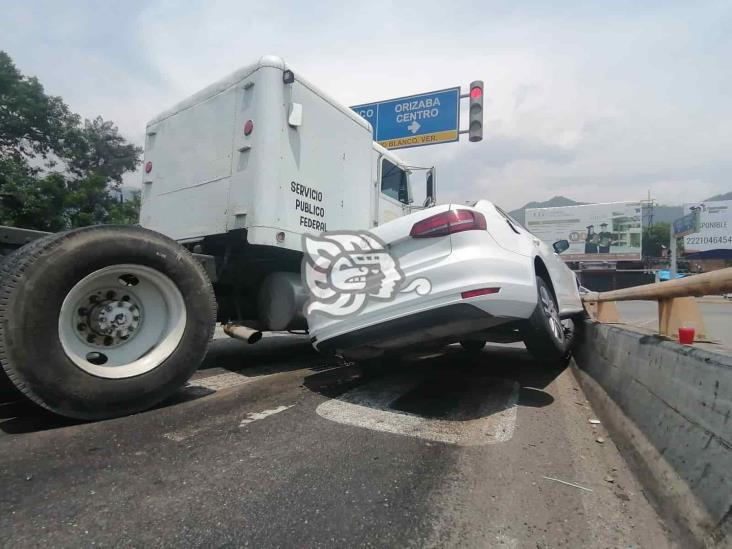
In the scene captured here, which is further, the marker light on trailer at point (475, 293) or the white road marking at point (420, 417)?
the marker light on trailer at point (475, 293)

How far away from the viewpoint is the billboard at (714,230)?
4403 cm

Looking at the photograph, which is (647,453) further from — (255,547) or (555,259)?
(555,259)

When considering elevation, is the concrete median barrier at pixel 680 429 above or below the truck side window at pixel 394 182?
below

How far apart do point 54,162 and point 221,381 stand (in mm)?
22973

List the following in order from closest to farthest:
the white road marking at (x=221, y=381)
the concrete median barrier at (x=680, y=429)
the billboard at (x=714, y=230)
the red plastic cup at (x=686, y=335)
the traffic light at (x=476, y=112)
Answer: the concrete median barrier at (x=680, y=429) → the red plastic cup at (x=686, y=335) → the white road marking at (x=221, y=381) → the traffic light at (x=476, y=112) → the billboard at (x=714, y=230)

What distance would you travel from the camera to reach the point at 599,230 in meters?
46.5

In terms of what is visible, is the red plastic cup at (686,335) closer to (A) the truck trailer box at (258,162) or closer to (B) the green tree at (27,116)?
(A) the truck trailer box at (258,162)

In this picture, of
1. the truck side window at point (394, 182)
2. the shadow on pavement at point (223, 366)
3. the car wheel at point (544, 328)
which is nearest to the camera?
the shadow on pavement at point (223, 366)

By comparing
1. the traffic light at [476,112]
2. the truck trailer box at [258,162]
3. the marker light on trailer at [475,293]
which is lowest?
the marker light on trailer at [475,293]

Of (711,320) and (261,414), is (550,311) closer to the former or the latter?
(261,414)

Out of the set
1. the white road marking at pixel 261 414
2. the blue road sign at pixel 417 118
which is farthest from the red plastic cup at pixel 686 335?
the blue road sign at pixel 417 118

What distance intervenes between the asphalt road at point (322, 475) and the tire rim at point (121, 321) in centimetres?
41

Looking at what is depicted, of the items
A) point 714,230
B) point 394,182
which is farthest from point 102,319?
point 714,230

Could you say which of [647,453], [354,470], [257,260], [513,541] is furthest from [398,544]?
[257,260]
